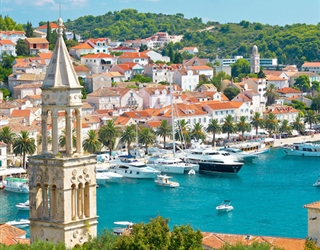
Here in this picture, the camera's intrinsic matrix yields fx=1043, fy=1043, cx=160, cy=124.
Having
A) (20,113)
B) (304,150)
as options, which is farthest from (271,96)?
(20,113)

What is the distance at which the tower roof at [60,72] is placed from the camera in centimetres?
1920

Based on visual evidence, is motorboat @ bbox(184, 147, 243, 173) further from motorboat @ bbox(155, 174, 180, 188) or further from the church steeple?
the church steeple

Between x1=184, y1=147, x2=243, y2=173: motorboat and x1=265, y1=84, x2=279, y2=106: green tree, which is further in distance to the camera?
x1=265, y1=84, x2=279, y2=106: green tree

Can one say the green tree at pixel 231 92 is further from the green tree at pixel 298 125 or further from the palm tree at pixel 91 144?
the palm tree at pixel 91 144

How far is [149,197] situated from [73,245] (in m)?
29.6

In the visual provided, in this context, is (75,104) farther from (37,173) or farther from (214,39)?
(214,39)

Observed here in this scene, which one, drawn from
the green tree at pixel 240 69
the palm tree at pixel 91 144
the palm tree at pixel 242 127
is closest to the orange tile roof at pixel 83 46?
the green tree at pixel 240 69

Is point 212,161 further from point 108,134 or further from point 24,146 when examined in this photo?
point 24,146

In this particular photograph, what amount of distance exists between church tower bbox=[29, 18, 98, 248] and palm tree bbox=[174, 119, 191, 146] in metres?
44.8

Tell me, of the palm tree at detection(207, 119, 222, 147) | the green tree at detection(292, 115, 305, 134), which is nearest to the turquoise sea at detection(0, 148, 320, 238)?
the palm tree at detection(207, 119, 222, 147)

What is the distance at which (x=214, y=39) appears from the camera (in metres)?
149

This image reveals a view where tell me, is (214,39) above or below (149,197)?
above

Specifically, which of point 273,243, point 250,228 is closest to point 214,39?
point 250,228

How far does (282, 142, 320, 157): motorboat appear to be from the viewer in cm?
6556
